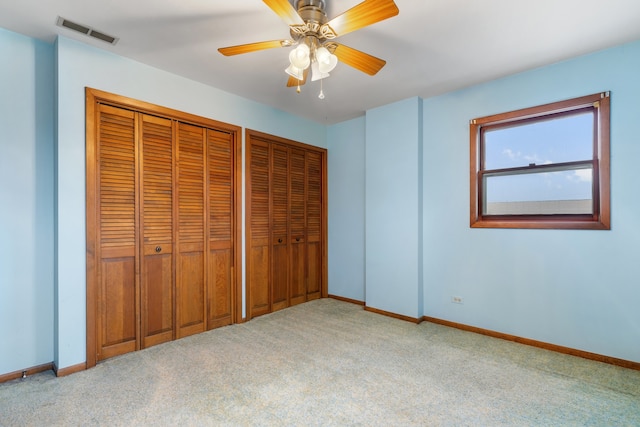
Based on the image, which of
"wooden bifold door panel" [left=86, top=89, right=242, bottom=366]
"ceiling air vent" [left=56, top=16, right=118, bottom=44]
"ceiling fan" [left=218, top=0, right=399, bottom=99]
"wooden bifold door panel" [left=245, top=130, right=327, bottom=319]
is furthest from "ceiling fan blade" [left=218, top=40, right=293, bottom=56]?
"wooden bifold door panel" [left=245, top=130, right=327, bottom=319]

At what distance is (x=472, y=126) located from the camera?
333 cm

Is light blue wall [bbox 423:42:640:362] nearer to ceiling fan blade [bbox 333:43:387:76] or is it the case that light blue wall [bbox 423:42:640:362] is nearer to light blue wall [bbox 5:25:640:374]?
light blue wall [bbox 5:25:640:374]

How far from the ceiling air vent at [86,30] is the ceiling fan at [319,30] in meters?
1.13

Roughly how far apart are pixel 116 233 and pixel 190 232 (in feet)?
2.18

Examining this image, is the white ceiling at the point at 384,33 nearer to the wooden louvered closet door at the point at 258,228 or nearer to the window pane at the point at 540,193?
the wooden louvered closet door at the point at 258,228

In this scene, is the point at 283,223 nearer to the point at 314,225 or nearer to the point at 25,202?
the point at 314,225

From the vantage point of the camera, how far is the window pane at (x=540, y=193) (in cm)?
277

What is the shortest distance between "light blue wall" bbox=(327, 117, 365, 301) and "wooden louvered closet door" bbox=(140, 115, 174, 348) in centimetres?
237

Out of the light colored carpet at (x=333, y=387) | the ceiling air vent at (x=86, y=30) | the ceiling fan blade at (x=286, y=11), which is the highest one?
the ceiling air vent at (x=86, y=30)

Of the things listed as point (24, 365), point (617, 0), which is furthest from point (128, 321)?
point (617, 0)

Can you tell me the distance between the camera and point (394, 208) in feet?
12.6

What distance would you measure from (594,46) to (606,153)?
89cm

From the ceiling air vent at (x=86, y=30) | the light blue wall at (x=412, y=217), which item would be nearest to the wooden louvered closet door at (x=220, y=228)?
the light blue wall at (x=412, y=217)

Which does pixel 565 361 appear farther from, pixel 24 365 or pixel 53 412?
pixel 24 365
